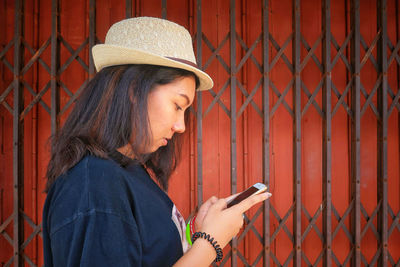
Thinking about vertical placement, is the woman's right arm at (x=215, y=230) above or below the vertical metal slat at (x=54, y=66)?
below

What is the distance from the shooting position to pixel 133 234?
2.65ft

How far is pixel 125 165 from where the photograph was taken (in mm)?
1013

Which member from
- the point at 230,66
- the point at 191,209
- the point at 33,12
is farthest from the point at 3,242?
the point at 230,66

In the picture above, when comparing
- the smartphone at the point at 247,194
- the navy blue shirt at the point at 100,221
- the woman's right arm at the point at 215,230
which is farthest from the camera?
the smartphone at the point at 247,194

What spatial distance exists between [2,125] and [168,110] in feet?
7.69

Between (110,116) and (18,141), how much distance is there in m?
1.93

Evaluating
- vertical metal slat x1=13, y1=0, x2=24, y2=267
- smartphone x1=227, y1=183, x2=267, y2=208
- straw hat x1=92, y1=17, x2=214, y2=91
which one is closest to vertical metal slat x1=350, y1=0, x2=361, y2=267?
smartphone x1=227, y1=183, x2=267, y2=208

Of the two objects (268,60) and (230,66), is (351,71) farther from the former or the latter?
(230,66)

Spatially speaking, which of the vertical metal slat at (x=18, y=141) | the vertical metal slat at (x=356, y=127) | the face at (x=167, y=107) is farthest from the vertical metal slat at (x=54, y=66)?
the vertical metal slat at (x=356, y=127)

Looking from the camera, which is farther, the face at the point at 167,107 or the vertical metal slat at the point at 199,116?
the vertical metal slat at the point at 199,116

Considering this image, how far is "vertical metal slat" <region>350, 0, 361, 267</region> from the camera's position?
2619 mm

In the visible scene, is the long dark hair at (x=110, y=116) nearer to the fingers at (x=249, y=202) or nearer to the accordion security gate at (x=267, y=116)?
the fingers at (x=249, y=202)

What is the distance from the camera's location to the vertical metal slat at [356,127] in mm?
2619

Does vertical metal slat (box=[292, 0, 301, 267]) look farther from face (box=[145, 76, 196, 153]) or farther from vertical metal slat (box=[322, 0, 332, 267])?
face (box=[145, 76, 196, 153])
